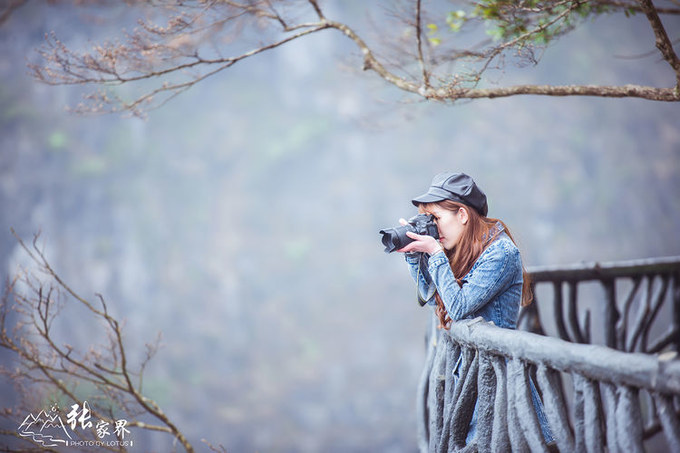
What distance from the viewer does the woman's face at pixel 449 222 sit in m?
1.79

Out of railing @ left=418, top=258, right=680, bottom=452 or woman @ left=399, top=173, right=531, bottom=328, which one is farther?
woman @ left=399, top=173, right=531, bottom=328

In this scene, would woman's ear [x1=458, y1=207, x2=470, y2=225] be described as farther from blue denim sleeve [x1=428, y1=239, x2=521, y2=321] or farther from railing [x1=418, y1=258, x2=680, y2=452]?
railing [x1=418, y1=258, x2=680, y2=452]

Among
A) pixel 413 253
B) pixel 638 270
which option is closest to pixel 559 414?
pixel 413 253

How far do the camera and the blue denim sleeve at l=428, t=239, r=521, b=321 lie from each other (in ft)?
0.35

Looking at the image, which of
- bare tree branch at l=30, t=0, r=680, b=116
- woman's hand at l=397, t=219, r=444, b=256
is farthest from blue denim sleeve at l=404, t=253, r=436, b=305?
bare tree branch at l=30, t=0, r=680, b=116

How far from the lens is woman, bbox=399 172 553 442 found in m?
1.66

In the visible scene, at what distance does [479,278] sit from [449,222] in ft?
0.78

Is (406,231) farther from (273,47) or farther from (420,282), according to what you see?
(273,47)

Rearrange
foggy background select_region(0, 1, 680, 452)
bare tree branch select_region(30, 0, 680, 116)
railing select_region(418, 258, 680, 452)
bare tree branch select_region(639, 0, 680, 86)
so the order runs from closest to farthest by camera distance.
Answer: railing select_region(418, 258, 680, 452)
bare tree branch select_region(639, 0, 680, 86)
bare tree branch select_region(30, 0, 680, 116)
foggy background select_region(0, 1, 680, 452)

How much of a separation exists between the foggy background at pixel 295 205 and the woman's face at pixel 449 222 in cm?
1849

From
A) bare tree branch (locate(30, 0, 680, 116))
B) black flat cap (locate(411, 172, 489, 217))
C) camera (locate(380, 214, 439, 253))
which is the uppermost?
bare tree branch (locate(30, 0, 680, 116))

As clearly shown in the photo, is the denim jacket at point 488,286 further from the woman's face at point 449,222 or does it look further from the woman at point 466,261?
the woman's face at point 449,222

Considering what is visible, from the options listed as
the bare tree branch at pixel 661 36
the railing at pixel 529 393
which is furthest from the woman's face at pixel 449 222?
the bare tree branch at pixel 661 36

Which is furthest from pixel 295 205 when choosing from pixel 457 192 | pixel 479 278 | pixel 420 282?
pixel 479 278
